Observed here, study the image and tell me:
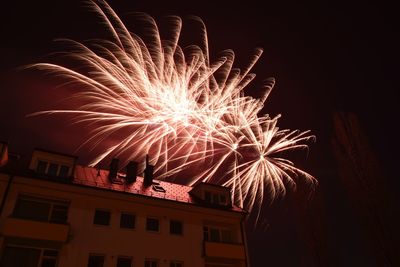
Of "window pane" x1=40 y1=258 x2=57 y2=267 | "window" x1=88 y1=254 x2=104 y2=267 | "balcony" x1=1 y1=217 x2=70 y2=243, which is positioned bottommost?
"window pane" x1=40 y1=258 x2=57 y2=267

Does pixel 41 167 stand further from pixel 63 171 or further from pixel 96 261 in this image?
pixel 96 261

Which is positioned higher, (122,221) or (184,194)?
(184,194)

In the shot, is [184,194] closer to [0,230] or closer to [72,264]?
[72,264]

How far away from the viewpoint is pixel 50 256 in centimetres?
2169

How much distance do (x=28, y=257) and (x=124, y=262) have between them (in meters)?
6.03

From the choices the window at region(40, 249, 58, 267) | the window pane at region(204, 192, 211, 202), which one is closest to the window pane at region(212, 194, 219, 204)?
the window pane at region(204, 192, 211, 202)

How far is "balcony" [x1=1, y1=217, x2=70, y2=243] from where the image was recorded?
2095 centimetres

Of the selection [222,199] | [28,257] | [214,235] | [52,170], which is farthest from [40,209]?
[222,199]

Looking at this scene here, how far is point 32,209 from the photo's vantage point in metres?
22.8

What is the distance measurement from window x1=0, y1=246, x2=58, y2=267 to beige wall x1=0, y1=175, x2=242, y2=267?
0.69m

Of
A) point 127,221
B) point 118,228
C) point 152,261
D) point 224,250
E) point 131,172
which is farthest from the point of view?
point 131,172

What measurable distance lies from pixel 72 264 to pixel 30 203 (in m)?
4.90

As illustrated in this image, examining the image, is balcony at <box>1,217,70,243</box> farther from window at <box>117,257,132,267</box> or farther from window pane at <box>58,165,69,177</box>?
window pane at <box>58,165,69,177</box>

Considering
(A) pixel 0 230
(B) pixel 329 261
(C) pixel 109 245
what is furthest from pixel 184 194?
(B) pixel 329 261
